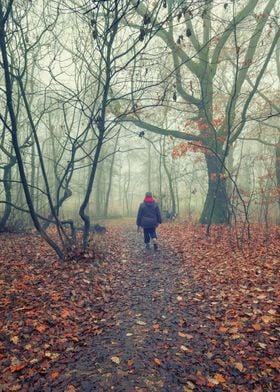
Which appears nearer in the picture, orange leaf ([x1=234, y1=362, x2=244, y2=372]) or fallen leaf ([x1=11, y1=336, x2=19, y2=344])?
orange leaf ([x1=234, y1=362, x2=244, y2=372])

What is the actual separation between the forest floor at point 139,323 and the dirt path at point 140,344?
0.6 inches

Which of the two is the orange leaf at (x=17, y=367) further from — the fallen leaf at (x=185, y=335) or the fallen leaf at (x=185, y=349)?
the fallen leaf at (x=185, y=335)

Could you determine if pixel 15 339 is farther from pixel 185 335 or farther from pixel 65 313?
pixel 185 335

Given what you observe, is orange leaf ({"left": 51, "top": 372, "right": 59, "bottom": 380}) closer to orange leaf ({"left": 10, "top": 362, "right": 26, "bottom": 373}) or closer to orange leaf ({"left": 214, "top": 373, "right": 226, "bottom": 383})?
orange leaf ({"left": 10, "top": 362, "right": 26, "bottom": 373})

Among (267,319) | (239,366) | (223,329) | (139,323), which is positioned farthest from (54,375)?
(267,319)

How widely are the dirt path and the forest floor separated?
16mm

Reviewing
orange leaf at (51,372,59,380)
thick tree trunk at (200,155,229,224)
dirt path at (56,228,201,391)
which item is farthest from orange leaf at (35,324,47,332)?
thick tree trunk at (200,155,229,224)

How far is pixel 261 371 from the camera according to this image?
12.0 feet

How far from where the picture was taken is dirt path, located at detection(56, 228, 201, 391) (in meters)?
3.59

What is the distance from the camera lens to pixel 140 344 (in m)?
4.41

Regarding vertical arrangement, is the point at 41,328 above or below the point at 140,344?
above

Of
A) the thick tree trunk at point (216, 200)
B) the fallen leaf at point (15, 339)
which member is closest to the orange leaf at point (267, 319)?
the fallen leaf at point (15, 339)

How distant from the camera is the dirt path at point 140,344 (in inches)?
141

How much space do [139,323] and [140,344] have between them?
2.21ft
